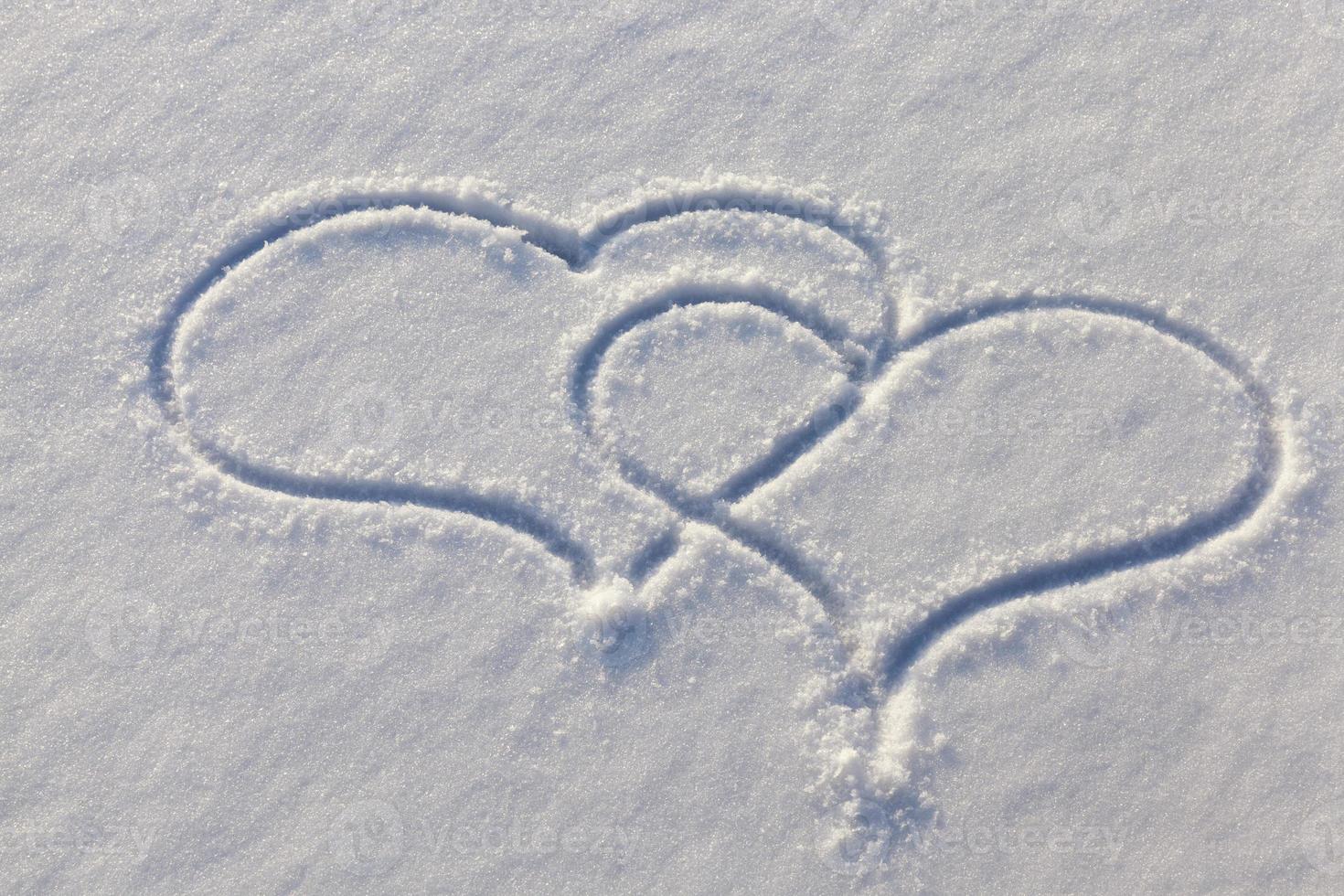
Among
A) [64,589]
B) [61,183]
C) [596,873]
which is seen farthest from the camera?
[61,183]

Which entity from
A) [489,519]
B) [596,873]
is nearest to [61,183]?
[489,519]

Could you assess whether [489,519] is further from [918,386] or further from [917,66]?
[917,66]

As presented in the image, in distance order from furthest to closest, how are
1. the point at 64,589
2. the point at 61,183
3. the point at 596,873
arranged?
1. the point at 61,183
2. the point at 64,589
3. the point at 596,873

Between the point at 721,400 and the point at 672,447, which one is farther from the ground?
the point at 721,400

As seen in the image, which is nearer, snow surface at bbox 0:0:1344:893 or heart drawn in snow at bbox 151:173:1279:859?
snow surface at bbox 0:0:1344:893
